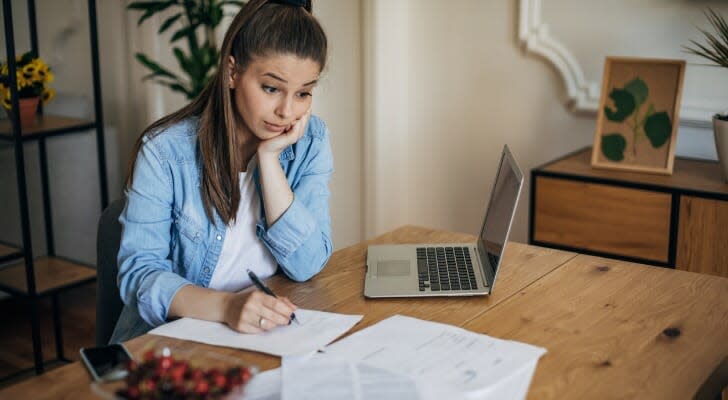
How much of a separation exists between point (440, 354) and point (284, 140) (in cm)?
59

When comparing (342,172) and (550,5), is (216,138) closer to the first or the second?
(550,5)

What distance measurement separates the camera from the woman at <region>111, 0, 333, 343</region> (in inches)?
61.0

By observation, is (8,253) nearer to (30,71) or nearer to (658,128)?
(30,71)

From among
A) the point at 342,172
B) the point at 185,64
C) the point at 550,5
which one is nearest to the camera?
the point at 550,5

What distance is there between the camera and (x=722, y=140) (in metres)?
2.34

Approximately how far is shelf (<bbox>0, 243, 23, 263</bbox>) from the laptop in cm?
152

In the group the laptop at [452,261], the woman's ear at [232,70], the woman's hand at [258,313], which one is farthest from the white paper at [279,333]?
the woman's ear at [232,70]

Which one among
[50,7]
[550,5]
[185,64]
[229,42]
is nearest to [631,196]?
[550,5]

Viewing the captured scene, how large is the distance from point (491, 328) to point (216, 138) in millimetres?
661

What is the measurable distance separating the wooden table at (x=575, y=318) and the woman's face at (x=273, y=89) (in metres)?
0.31

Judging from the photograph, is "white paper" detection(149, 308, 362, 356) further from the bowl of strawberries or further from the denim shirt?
the bowl of strawberries

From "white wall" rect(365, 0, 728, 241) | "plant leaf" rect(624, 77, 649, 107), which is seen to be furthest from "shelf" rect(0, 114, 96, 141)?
"plant leaf" rect(624, 77, 649, 107)

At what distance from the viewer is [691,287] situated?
156cm

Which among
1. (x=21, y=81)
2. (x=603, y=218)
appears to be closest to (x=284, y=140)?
(x=603, y=218)
